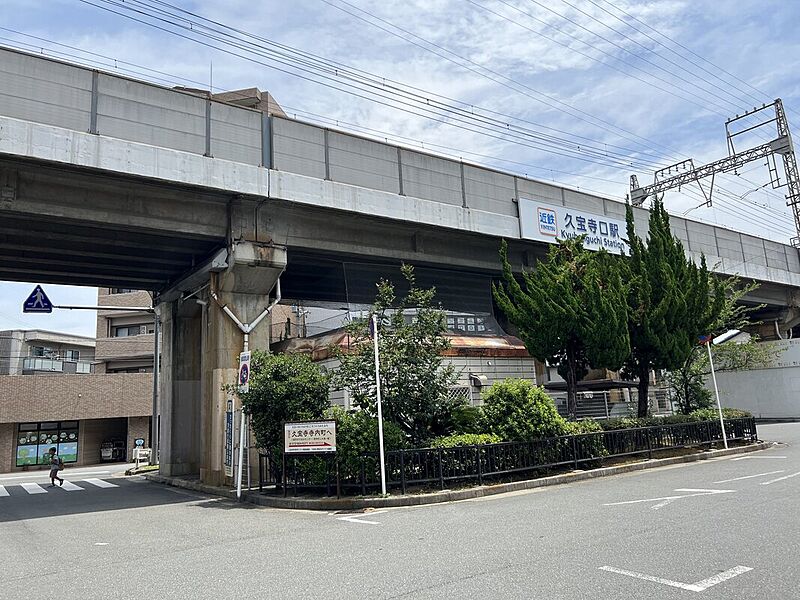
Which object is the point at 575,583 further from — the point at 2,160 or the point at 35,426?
the point at 35,426

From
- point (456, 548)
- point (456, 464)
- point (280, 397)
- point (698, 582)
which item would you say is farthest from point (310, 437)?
point (698, 582)

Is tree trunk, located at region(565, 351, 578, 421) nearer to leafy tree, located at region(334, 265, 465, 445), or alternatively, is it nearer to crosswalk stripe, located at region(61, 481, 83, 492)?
leafy tree, located at region(334, 265, 465, 445)

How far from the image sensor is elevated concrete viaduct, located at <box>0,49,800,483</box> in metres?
13.6

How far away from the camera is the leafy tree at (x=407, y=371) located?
45.8ft

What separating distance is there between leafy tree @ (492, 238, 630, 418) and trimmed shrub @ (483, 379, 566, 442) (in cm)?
329

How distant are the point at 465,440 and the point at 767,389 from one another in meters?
27.5

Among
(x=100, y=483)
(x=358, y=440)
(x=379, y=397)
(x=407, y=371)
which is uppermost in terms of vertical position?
(x=407, y=371)

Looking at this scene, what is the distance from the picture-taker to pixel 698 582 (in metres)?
5.27

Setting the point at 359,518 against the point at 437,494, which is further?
the point at 437,494

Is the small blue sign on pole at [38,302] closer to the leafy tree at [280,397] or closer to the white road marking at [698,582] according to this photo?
the leafy tree at [280,397]

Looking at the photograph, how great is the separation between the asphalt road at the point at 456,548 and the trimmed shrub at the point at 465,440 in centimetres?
151

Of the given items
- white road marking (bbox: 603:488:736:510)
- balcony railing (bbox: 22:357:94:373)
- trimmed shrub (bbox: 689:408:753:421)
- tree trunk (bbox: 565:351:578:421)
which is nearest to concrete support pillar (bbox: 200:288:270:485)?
tree trunk (bbox: 565:351:578:421)

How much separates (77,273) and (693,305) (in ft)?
67.0

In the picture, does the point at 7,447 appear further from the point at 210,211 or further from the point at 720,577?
the point at 720,577
